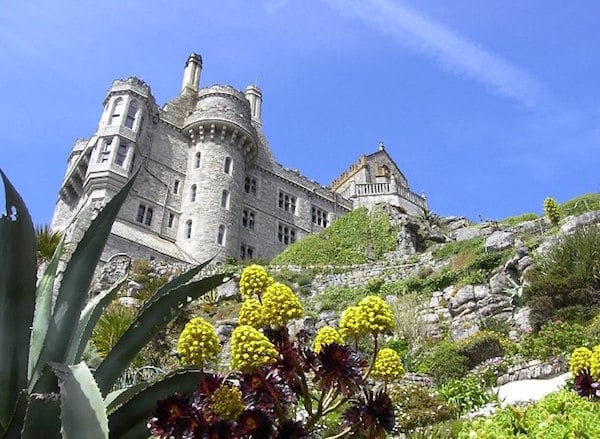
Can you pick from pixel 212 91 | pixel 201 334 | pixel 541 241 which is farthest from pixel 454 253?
pixel 212 91

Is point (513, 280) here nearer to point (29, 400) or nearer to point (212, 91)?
point (29, 400)

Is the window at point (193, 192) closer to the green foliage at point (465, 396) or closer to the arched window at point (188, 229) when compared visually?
the arched window at point (188, 229)

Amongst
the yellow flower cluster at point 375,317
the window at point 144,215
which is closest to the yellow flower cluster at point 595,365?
the yellow flower cluster at point 375,317

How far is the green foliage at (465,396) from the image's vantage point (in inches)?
352

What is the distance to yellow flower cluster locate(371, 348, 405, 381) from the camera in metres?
4.57

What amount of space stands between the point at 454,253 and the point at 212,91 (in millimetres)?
22821

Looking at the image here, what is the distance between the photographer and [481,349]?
1323cm

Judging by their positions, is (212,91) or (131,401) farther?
(212,91)

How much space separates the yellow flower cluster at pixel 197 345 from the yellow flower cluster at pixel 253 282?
69 cm

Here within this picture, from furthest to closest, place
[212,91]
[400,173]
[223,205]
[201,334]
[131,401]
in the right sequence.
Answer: [400,173] → [212,91] → [223,205] → [201,334] → [131,401]

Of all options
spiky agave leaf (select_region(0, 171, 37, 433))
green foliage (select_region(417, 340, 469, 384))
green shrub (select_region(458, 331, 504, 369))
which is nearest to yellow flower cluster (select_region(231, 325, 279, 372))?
spiky agave leaf (select_region(0, 171, 37, 433))

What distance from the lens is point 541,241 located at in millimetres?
18297

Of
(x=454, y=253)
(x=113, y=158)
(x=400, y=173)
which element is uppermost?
(x=400, y=173)

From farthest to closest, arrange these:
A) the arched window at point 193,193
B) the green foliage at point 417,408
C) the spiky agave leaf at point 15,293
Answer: the arched window at point 193,193
the green foliage at point 417,408
the spiky agave leaf at point 15,293
